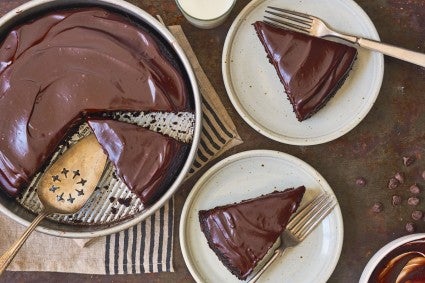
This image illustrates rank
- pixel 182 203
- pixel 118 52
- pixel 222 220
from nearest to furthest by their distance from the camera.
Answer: pixel 118 52, pixel 222 220, pixel 182 203

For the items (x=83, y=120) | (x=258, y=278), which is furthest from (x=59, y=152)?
(x=258, y=278)

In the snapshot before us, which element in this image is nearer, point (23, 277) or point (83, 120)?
point (83, 120)

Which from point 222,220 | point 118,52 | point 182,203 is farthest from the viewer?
point 182,203

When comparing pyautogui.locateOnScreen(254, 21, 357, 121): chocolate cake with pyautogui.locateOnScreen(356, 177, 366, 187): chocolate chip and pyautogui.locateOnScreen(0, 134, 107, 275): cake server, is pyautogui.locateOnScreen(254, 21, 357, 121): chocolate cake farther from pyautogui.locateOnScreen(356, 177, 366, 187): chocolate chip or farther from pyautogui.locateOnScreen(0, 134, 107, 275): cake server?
pyautogui.locateOnScreen(0, 134, 107, 275): cake server

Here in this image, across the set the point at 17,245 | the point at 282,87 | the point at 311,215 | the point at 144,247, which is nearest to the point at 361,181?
the point at 311,215

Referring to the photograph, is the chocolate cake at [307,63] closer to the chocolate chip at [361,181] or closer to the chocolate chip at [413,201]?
the chocolate chip at [361,181]

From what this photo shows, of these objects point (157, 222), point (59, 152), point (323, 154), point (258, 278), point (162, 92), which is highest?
point (162, 92)

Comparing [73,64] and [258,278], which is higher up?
[73,64]

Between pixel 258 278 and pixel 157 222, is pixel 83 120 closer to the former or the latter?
pixel 157 222
